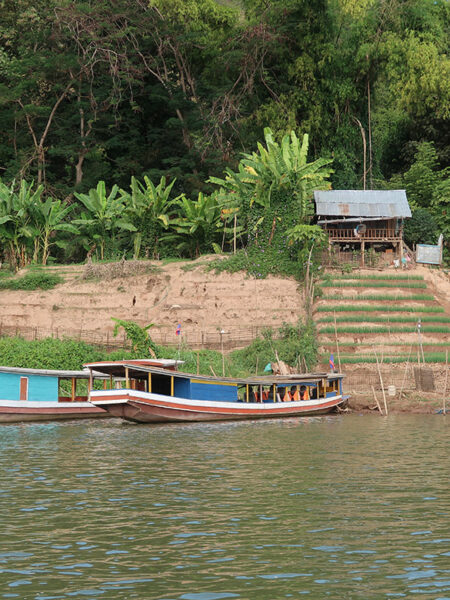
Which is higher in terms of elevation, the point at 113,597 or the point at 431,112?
the point at 431,112

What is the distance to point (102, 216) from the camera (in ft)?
157

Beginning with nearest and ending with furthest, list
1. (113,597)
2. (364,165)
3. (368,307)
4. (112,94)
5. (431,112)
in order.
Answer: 1. (113,597)
2. (368,307)
3. (112,94)
4. (364,165)
5. (431,112)

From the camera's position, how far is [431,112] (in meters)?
60.5

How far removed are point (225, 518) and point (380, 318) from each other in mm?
27848

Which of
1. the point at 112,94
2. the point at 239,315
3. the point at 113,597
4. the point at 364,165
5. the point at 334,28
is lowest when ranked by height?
the point at 113,597

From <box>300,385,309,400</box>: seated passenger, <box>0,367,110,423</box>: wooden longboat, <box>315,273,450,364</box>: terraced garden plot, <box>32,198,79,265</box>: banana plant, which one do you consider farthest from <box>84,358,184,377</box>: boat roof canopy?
<box>32,198,79,265</box>: banana plant

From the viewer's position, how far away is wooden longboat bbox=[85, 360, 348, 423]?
1220 inches

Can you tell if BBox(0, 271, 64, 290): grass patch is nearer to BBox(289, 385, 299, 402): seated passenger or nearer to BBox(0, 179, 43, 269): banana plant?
BBox(0, 179, 43, 269): banana plant

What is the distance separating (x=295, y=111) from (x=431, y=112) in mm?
11705

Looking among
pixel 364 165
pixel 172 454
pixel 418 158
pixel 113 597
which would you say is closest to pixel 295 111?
pixel 364 165

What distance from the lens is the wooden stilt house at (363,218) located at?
1900 inches

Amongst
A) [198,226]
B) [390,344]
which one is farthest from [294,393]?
[198,226]

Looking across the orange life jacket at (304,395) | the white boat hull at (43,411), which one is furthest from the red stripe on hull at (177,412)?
the white boat hull at (43,411)

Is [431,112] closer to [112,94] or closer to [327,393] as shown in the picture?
[112,94]
